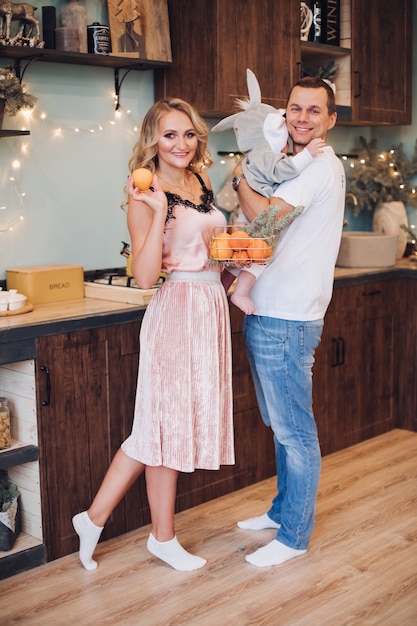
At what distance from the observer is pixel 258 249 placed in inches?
108

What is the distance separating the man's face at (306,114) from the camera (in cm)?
290

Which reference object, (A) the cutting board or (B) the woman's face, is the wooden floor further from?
(B) the woman's face

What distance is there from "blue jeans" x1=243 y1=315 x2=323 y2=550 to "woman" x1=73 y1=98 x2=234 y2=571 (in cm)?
13

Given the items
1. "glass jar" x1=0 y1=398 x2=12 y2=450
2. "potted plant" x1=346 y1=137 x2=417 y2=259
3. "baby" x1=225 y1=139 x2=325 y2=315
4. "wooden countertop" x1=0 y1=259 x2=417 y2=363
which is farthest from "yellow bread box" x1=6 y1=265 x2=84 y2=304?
"potted plant" x1=346 y1=137 x2=417 y2=259

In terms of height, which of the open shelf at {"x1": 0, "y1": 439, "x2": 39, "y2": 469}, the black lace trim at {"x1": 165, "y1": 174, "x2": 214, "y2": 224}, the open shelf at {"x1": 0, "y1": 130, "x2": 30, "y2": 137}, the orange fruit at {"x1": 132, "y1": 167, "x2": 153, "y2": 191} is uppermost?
the open shelf at {"x1": 0, "y1": 130, "x2": 30, "y2": 137}

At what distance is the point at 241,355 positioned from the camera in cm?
373

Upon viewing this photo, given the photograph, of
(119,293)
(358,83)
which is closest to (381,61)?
(358,83)


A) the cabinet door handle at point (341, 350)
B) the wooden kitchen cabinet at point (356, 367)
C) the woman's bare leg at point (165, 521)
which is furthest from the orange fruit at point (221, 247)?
the cabinet door handle at point (341, 350)

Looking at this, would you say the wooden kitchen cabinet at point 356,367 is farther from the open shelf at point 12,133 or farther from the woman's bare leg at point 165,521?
the open shelf at point 12,133

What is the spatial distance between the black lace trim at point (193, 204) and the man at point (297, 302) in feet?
0.36

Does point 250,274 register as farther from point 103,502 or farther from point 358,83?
point 358,83

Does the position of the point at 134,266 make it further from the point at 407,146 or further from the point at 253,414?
the point at 407,146

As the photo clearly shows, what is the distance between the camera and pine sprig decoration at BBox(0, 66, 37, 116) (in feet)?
10.5

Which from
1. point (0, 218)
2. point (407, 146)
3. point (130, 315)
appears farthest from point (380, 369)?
point (0, 218)
